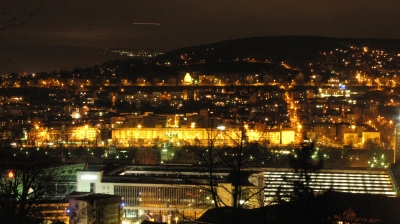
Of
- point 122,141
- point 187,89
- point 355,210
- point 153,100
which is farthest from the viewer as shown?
point 187,89

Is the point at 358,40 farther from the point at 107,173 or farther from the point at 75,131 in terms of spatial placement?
the point at 107,173

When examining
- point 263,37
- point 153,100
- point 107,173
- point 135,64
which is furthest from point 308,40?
point 107,173

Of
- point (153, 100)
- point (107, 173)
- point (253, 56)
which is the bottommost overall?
point (107, 173)

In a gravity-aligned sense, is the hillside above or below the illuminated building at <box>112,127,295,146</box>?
above

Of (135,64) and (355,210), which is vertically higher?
(135,64)

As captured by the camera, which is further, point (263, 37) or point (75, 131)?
point (263, 37)

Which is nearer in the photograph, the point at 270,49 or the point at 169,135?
the point at 169,135

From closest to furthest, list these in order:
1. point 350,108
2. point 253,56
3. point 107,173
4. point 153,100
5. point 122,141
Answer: point 107,173 → point 122,141 → point 350,108 → point 153,100 → point 253,56

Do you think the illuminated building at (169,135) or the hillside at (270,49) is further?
the hillside at (270,49)

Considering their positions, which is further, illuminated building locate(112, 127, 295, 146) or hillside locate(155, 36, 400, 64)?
hillside locate(155, 36, 400, 64)

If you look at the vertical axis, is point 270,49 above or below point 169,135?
above

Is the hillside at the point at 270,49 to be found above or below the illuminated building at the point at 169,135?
above
